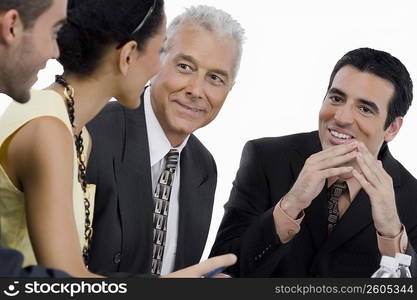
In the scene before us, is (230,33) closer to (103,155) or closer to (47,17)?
(103,155)

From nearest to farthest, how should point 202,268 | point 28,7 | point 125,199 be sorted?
point 28,7 → point 202,268 → point 125,199

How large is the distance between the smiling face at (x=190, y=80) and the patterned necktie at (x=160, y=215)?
14cm

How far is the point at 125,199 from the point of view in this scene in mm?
2523

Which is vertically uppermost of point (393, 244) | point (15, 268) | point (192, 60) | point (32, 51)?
point (192, 60)

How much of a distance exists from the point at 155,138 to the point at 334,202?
0.72 metres

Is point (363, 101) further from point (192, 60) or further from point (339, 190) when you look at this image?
point (192, 60)

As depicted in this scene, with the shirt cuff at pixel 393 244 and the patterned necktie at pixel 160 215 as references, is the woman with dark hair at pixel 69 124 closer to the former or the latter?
the patterned necktie at pixel 160 215

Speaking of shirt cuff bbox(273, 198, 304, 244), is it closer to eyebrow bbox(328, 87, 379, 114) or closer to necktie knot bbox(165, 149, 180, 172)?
necktie knot bbox(165, 149, 180, 172)

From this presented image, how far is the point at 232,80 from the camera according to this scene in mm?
2826

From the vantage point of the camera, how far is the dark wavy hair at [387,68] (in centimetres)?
295

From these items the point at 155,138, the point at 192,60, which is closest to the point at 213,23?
the point at 192,60

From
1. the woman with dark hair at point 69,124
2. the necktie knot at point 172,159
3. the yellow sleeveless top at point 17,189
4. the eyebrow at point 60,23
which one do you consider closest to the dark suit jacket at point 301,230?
the necktie knot at point 172,159

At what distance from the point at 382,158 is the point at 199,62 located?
84cm

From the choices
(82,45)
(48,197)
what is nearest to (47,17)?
(82,45)
